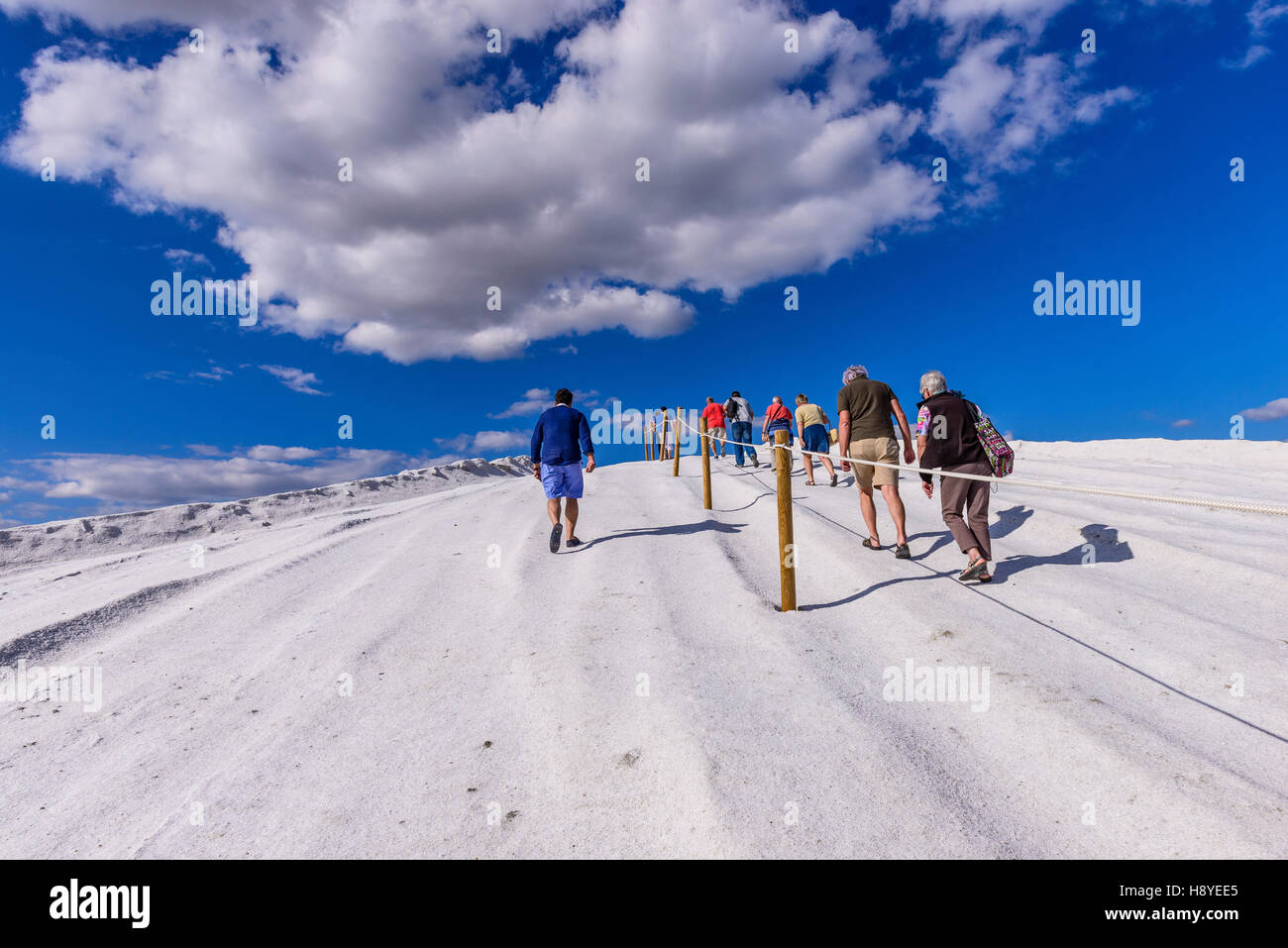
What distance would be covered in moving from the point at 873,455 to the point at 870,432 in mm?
222

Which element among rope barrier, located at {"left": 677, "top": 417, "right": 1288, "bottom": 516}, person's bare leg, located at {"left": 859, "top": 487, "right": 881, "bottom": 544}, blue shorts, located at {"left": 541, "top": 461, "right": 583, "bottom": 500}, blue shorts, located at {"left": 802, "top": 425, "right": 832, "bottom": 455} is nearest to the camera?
rope barrier, located at {"left": 677, "top": 417, "right": 1288, "bottom": 516}

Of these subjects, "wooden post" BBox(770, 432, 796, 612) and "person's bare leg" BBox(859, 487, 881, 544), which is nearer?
"wooden post" BBox(770, 432, 796, 612)

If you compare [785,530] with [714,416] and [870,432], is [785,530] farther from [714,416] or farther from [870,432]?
[714,416]

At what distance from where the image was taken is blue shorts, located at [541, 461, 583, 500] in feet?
20.5

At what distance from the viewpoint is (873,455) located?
554cm

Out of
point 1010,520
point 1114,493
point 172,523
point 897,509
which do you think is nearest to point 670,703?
point 1114,493

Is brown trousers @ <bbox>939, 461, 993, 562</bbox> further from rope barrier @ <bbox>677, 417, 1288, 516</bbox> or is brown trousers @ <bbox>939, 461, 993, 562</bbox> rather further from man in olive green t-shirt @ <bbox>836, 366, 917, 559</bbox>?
man in olive green t-shirt @ <bbox>836, 366, 917, 559</bbox>

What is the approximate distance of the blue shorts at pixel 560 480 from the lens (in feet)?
20.5

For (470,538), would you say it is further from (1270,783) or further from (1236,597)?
(1236,597)
